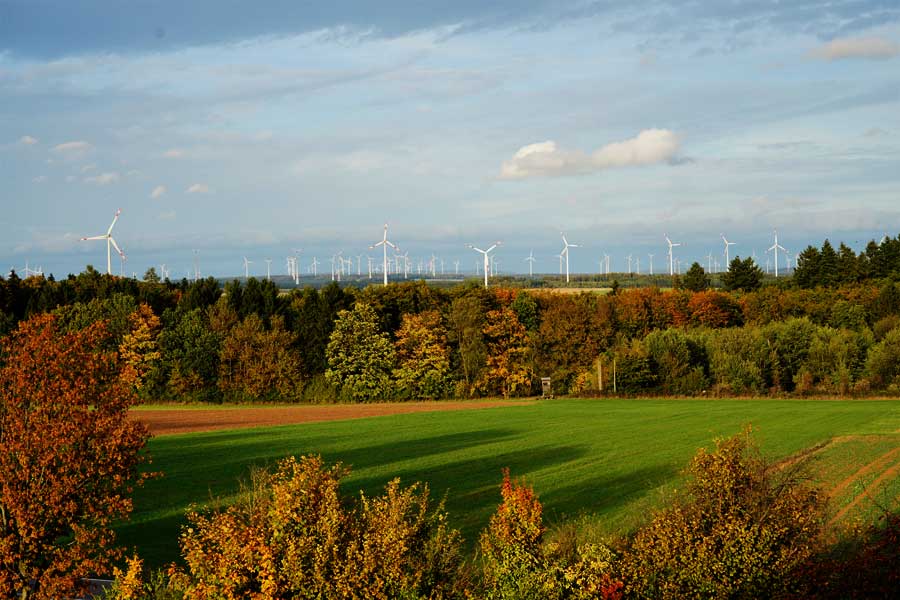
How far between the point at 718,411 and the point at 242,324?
156 ft

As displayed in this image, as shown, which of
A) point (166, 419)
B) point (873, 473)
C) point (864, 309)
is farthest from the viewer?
point (864, 309)

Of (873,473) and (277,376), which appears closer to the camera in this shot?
(873,473)

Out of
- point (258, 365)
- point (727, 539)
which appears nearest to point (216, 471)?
point (727, 539)

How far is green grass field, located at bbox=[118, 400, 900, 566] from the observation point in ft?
112

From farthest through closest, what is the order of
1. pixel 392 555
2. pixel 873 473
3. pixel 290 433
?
pixel 290 433, pixel 873 473, pixel 392 555

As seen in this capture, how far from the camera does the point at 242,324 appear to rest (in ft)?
311

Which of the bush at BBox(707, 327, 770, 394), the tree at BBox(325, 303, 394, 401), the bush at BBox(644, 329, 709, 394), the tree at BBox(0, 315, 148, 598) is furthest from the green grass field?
the tree at BBox(325, 303, 394, 401)

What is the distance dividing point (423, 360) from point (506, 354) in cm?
889

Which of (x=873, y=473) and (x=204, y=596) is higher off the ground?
(x=204, y=596)

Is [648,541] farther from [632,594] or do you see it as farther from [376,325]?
[376,325]

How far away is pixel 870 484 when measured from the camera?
124ft

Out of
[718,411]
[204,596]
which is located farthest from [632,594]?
[718,411]

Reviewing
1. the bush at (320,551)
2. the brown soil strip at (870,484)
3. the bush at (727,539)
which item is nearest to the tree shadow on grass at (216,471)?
the bush at (320,551)

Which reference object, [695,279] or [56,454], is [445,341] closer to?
[695,279]
